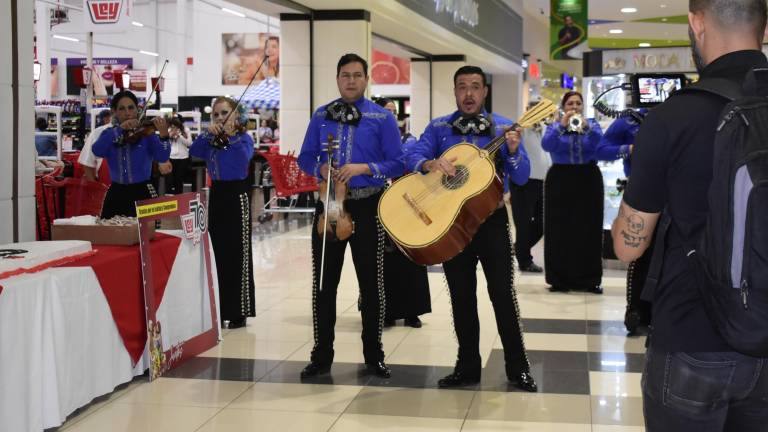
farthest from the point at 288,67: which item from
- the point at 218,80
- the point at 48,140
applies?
the point at 218,80

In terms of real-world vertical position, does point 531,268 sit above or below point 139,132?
below

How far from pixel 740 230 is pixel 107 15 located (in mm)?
9791

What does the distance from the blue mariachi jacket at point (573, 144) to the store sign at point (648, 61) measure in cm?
205

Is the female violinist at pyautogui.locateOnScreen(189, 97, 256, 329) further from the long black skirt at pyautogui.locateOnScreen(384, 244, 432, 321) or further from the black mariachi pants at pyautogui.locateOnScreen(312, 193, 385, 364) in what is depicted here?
the black mariachi pants at pyautogui.locateOnScreen(312, 193, 385, 364)

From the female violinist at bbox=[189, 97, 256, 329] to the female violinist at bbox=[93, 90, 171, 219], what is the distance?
32 cm

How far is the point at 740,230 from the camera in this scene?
185cm

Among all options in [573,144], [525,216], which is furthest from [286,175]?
[573,144]

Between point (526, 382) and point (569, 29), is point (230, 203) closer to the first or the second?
→ point (526, 382)

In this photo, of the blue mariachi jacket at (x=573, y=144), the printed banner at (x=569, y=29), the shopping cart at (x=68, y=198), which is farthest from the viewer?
the printed banner at (x=569, y=29)

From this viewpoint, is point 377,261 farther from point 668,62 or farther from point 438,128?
point 668,62

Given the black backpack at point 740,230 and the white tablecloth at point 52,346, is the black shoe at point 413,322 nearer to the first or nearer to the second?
the white tablecloth at point 52,346

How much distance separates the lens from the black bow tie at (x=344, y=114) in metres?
5.05

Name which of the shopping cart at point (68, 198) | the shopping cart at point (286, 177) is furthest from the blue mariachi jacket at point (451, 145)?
the shopping cart at point (286, 177)

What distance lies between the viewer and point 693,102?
2.03m
